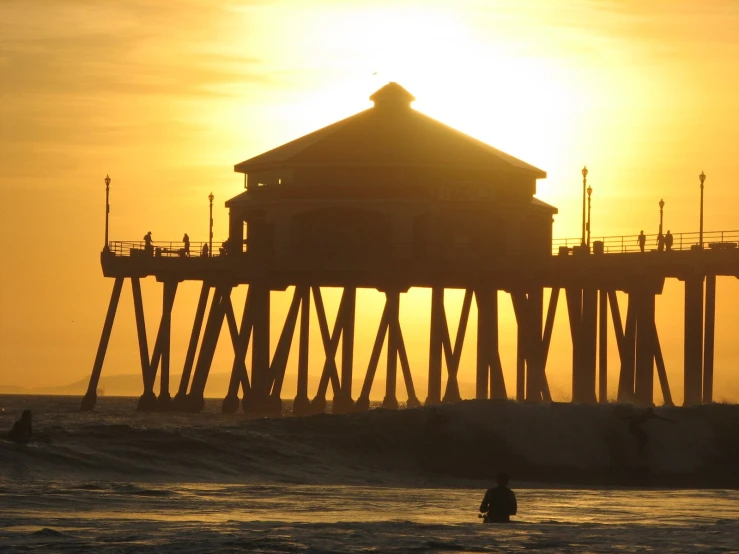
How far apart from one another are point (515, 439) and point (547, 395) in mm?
15572

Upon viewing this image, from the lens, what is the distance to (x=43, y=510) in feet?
108

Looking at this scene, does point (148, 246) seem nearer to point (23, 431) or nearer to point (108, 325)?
point (108, 325)

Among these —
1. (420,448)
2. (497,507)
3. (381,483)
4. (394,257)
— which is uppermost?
(394,257)

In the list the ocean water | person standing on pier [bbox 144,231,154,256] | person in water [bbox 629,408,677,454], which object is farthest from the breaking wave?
person standing on pier [bbox 144,231,154,256]

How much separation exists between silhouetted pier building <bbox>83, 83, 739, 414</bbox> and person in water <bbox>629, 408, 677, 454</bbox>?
11693 mm

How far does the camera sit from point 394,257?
7044 centimetres

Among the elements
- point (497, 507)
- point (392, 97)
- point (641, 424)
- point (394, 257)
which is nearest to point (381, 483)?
point (641, 424)

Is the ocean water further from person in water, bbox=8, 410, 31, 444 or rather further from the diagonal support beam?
the diagonal support beam

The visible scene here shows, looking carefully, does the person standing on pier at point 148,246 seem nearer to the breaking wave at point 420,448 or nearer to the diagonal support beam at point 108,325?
the diagonal support beam at point 108,325

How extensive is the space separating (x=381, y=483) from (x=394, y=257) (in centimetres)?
2580

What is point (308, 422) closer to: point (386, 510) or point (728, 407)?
point (728, 407)

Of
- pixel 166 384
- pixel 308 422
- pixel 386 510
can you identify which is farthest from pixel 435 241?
pixel 386 510

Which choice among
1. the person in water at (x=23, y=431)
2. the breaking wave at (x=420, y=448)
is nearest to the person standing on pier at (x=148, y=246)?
the breaking wave at (x=420, y=448)

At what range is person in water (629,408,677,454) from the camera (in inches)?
2077
